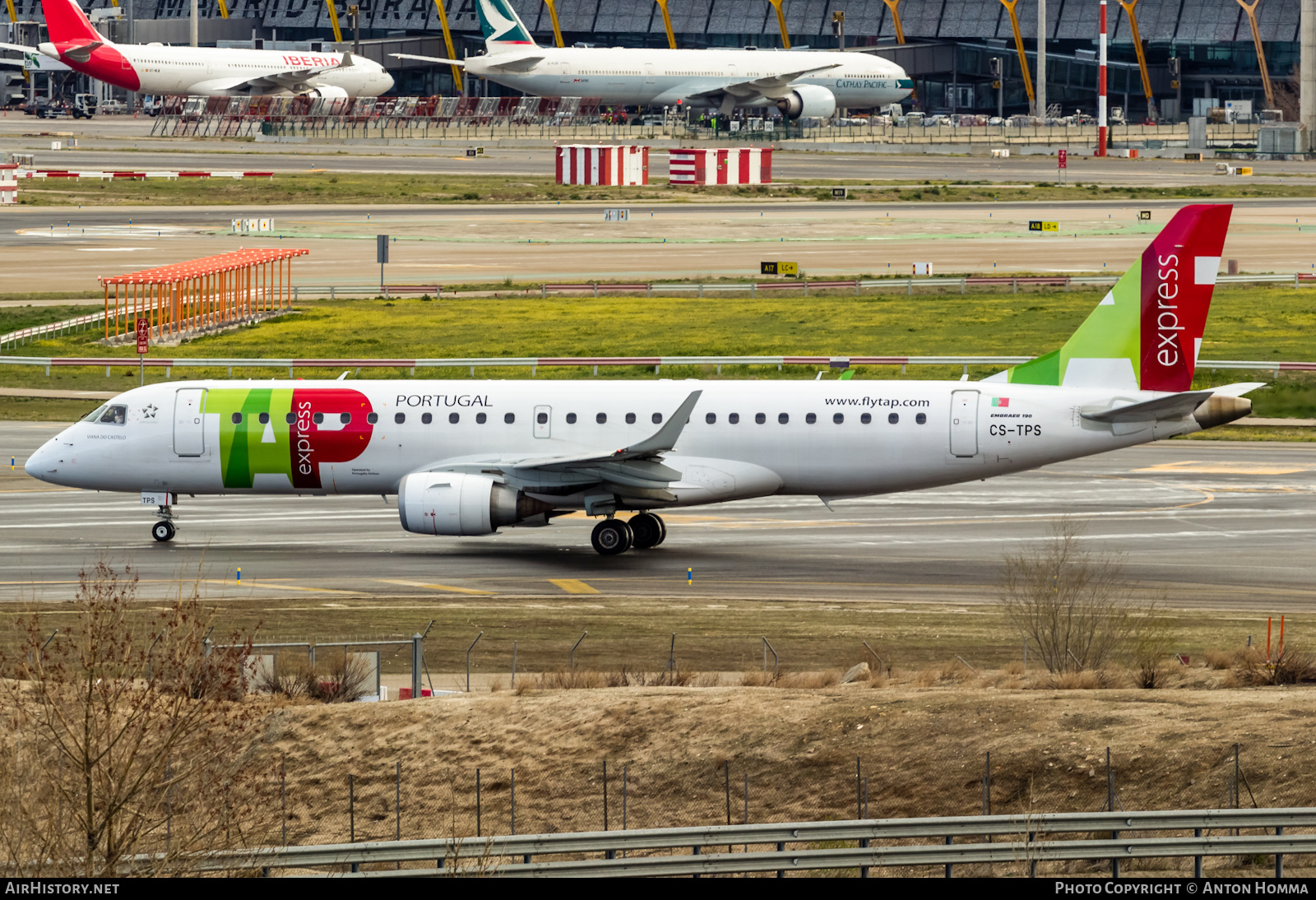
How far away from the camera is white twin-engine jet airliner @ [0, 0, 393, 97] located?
176125 mm

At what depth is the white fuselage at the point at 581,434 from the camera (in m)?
40.3

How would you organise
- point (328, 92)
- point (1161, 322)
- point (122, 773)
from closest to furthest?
point (122, 773) → point (1161, 322) → point (328, 92)

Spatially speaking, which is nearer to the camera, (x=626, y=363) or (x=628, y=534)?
(x=628, y=534)

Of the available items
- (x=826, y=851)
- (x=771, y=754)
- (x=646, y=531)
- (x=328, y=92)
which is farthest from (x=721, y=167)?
(x=826, y=851)

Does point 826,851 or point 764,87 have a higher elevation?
point 764,87

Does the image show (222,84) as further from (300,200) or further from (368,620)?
(368,620)

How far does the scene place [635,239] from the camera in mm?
105312

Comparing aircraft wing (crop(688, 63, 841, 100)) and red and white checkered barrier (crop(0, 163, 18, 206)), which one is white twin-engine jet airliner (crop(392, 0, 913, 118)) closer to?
aircraft wing (crop(688, 63, 841, 100))

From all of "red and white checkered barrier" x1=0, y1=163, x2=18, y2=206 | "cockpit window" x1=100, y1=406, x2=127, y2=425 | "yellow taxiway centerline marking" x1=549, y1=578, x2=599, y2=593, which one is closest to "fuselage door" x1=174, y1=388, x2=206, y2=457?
"cockpit window" x1=100, y1=406, x2=127, y2=425

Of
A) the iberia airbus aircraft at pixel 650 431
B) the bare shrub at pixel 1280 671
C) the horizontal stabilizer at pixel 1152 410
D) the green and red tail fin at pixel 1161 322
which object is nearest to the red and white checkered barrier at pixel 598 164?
the iberia airbus aircraft at pixel 650 431

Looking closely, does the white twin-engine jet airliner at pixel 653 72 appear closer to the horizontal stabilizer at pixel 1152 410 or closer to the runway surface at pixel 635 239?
the runway surface at pixel 635 239

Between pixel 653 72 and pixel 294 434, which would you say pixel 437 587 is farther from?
pixel 653 72

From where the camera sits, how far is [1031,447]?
4028cm

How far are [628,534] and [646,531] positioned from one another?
1.23 meters
